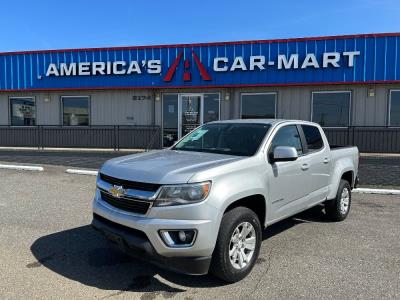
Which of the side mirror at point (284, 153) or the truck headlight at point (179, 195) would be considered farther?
the side mirror at point (284, 153)

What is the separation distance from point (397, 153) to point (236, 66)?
21.8 feet

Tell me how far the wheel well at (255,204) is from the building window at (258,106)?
10.8 meters

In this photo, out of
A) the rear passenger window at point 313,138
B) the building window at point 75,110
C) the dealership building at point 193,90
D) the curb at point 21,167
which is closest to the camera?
the rear passenger window at point 313,138

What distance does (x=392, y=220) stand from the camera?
6477 millimetres

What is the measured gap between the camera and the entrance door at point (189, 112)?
15.7 m

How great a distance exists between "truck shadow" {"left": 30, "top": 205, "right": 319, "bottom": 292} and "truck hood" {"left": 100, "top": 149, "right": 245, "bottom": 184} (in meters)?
0.85

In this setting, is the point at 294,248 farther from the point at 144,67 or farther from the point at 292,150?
the point at 144,67

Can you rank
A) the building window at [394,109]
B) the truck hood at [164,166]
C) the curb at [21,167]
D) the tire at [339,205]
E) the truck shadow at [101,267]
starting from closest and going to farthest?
the truck hood at [164,166], the truck shadow at [101,267], the tire at [339,205], the curb at [21,167], the building window at [394,109]

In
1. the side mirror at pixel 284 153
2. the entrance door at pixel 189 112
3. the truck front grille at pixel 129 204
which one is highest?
the entrance door at pixel 189 112

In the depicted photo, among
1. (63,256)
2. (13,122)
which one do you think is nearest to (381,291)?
(63,256)

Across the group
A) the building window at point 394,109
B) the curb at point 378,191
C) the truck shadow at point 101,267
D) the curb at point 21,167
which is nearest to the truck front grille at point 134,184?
the truck shadow at point 101,267

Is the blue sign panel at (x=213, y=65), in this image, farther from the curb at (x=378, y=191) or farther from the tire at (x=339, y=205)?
the tire at (x=339, y=205)

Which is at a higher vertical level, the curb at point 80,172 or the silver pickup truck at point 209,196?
the silver pickup truck at point 209,196

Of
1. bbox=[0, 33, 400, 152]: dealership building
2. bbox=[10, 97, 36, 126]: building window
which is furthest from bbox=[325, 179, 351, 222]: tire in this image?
bbox=[10, 97, 36, 126]: building window
